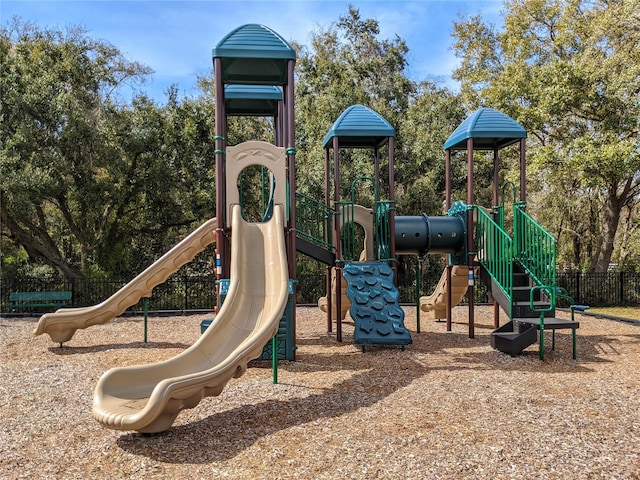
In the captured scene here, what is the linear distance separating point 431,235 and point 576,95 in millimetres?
9491

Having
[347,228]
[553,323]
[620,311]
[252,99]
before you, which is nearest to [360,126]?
[347,228]

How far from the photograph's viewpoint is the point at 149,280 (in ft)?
32.8

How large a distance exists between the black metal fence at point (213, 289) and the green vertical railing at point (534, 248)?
8.52 metres

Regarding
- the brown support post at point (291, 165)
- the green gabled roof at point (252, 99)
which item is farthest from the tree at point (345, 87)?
the brown support post at point (291, 165)

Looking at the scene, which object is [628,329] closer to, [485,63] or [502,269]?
[502,269]

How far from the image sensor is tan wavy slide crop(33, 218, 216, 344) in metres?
9.77

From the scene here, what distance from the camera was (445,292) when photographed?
1220cm

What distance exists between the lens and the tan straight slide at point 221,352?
464 cm

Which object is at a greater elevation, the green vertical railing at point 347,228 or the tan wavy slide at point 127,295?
the green vertical railing at point 347,228

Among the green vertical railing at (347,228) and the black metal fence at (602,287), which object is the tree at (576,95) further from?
the green vertical railing at (347,228)

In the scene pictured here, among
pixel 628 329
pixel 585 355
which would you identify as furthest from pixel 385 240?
pixel 628 329

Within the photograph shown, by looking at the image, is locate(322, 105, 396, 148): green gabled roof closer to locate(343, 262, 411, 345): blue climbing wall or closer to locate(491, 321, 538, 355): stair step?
locate(343, 262, 411, 345): blue climbing wall

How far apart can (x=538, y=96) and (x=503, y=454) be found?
1569cm

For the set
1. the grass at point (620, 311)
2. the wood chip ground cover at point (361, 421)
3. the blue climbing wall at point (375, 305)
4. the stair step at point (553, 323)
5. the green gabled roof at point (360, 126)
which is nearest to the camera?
the wood chip ground cover at point (361, 421)
